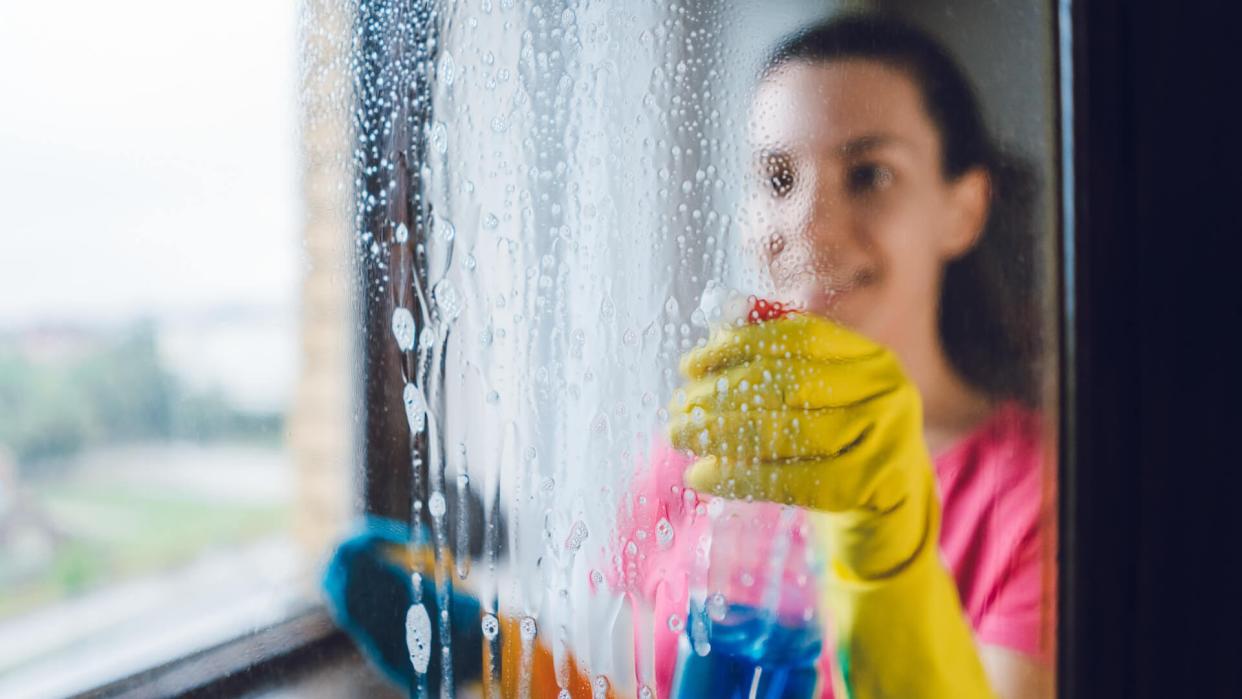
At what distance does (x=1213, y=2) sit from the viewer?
0.34m

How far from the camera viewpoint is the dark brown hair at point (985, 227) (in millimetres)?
358

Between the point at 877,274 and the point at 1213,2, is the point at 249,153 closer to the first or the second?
the point at 877,274

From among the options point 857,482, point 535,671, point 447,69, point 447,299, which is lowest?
point 535,671

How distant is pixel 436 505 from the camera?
18.8 inches

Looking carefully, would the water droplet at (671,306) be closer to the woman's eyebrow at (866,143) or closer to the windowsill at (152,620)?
the woman's eyebrow at (866,143)

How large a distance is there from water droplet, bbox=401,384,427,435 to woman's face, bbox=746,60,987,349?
8.7 inches

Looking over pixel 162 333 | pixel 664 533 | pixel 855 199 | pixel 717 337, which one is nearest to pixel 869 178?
pixel 855 199

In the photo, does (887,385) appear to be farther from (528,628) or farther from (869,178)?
(528,628)

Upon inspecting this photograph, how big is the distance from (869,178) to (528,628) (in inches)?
12.6

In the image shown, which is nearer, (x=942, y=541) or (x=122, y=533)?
(x=942, y=541)

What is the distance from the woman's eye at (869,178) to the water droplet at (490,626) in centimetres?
32

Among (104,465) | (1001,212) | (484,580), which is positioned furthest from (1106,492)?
(104,465)

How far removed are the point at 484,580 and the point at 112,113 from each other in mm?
420

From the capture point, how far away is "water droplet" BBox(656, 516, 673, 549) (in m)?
0.44
